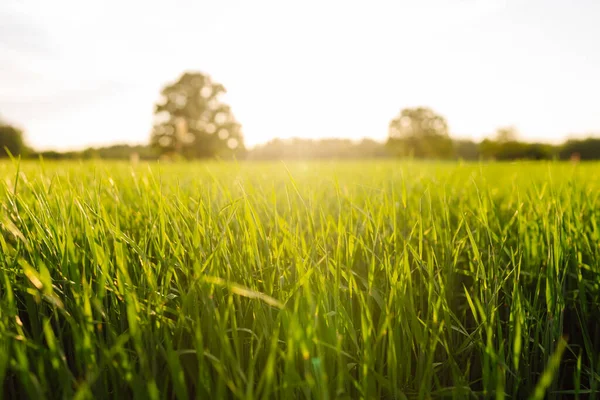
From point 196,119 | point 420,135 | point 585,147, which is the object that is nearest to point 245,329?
point 196,119

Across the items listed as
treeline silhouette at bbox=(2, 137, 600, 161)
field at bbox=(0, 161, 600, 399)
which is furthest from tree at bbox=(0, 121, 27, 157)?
field at bbox=(0, 161, 600, 399)

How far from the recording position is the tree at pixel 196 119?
32156 millimetres

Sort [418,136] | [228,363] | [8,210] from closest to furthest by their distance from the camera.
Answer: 1. [228,363]
2. [8,210]
3. [418,136]

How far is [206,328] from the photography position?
0.71 metres

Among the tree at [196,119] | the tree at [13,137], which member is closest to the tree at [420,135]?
the tree at [196,119]

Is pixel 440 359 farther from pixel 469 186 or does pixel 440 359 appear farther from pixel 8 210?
pixel 469 186

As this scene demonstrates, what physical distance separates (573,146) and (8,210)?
39.5 m

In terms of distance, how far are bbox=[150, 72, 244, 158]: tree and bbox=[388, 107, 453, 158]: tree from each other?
20.5 m

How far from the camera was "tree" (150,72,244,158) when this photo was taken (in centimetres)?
3216

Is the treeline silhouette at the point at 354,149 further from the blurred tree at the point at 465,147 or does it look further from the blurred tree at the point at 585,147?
the blurred tree at the point at 465,147

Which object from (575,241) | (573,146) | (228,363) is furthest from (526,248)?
(573,146)

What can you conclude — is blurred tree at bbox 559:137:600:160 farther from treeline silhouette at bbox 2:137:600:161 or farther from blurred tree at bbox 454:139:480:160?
blurred tree at bbox 454:139:480:160

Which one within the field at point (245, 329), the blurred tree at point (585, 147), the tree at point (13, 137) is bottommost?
the field at point (245, 329)

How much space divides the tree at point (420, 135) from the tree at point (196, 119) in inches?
805
